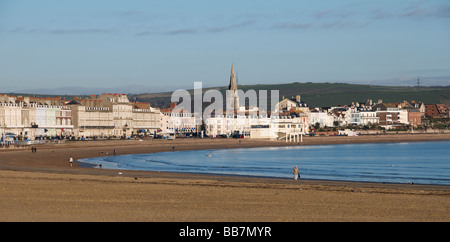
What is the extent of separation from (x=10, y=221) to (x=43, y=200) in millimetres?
4762

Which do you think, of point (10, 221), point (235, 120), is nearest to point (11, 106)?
point (235, 120)

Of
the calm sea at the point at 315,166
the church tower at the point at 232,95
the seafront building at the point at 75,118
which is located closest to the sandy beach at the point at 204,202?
the calm sea at the point at 315,166

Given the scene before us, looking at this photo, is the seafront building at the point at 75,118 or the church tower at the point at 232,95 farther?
the church tower at the point at 232,95

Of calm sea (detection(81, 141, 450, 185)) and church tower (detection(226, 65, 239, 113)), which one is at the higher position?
church tower (detection(226, 65, 239, 113))

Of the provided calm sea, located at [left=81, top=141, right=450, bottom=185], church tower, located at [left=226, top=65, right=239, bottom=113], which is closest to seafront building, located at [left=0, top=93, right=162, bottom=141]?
calm sea, located at [left=81, top=141, right=450, bottom=185]

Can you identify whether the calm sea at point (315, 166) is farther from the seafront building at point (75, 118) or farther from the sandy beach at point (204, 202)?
the seafront building at point (75, 118)

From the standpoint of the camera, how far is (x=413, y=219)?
629 inches

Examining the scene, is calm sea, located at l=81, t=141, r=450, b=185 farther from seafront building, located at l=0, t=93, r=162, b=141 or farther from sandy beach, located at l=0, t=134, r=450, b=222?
seafront building, located at l=0, t=93, r=162, b=141

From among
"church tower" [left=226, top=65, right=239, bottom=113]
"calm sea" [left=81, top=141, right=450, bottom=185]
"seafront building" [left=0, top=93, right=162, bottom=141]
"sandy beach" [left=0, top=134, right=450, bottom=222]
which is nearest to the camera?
"sandy beach" [left=0, top=134, right=450, bottom=222]

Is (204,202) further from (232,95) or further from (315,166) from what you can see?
(232,95)

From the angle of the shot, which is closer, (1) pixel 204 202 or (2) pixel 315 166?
(1) pixel 204 202

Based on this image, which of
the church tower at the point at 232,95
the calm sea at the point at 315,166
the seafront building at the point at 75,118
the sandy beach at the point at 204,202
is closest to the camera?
the sandy beach at the point at 204,202

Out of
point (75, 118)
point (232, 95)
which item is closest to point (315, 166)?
point (75, 118)
